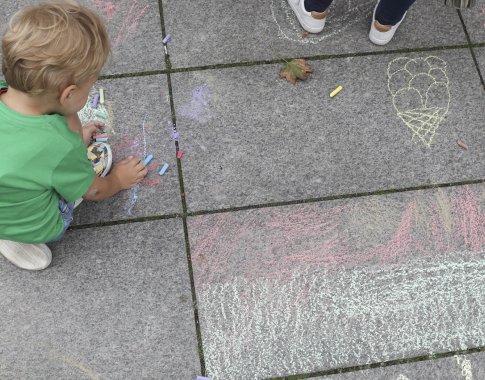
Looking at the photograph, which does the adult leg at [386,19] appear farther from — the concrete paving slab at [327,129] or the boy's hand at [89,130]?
the boy's hand at [89,130]

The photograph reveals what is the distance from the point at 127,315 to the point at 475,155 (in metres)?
2.05

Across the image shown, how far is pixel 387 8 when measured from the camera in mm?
3115

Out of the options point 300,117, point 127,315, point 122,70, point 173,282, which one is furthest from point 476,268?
point 122,70

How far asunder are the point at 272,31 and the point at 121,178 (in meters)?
1.34

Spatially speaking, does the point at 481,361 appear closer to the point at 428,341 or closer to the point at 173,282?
the point at 428,341

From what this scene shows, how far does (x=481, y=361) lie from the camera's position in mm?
2588

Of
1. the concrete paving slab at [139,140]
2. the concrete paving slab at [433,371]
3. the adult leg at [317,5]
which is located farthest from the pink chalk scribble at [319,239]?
the adult leg at [317,5]

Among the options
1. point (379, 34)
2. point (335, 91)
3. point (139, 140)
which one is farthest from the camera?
point (379, 34)

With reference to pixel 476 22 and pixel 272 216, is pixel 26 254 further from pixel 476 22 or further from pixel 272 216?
pixel 476 22

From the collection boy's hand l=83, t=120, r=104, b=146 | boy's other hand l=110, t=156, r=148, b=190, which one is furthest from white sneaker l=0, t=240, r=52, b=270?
boy's hand l=83, t=120, r=104, b=146

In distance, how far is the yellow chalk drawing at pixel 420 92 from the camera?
10.2 feet

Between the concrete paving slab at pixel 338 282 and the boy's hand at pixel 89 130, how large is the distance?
697 mm

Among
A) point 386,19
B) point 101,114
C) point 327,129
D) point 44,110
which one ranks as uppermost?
point 44,110

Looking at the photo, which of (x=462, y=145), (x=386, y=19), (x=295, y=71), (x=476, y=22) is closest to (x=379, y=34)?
(x=386, y=19)
